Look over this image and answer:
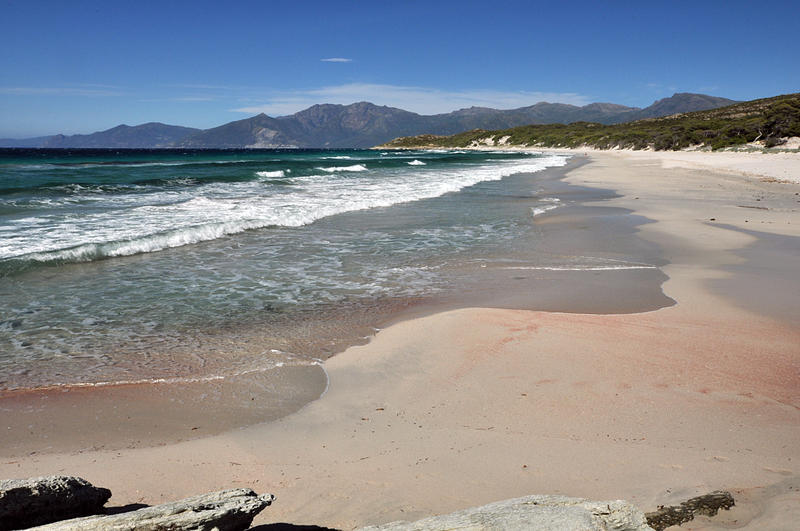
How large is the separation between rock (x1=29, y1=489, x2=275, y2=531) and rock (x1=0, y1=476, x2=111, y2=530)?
1.05ft

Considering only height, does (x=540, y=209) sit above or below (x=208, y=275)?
above

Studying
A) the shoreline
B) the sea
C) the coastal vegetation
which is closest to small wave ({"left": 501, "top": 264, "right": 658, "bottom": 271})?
the sea

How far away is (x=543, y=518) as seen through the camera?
2211 millimetres

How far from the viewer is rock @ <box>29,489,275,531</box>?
7.22 ft

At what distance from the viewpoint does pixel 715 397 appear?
427 centimetres

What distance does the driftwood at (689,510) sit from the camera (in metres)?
2.68

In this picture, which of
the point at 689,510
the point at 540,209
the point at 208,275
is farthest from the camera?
the point at 540,209

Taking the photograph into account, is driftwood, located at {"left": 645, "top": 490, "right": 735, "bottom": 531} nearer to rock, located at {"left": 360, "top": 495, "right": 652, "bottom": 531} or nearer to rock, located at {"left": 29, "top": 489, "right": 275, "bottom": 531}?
rock, located at {"left": 360, "top": 495, "right": 652, "bottom": 531}

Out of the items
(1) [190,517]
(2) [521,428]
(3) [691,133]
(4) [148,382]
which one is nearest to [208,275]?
(4) [148,382]

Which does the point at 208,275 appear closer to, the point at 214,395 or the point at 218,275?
the point at 218,275

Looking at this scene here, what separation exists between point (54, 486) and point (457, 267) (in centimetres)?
747

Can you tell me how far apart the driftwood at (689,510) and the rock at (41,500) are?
9.06 ft

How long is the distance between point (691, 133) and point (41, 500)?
71.7 m

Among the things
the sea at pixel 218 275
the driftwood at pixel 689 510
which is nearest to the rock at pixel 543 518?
the driftwood at pixel 689 510
